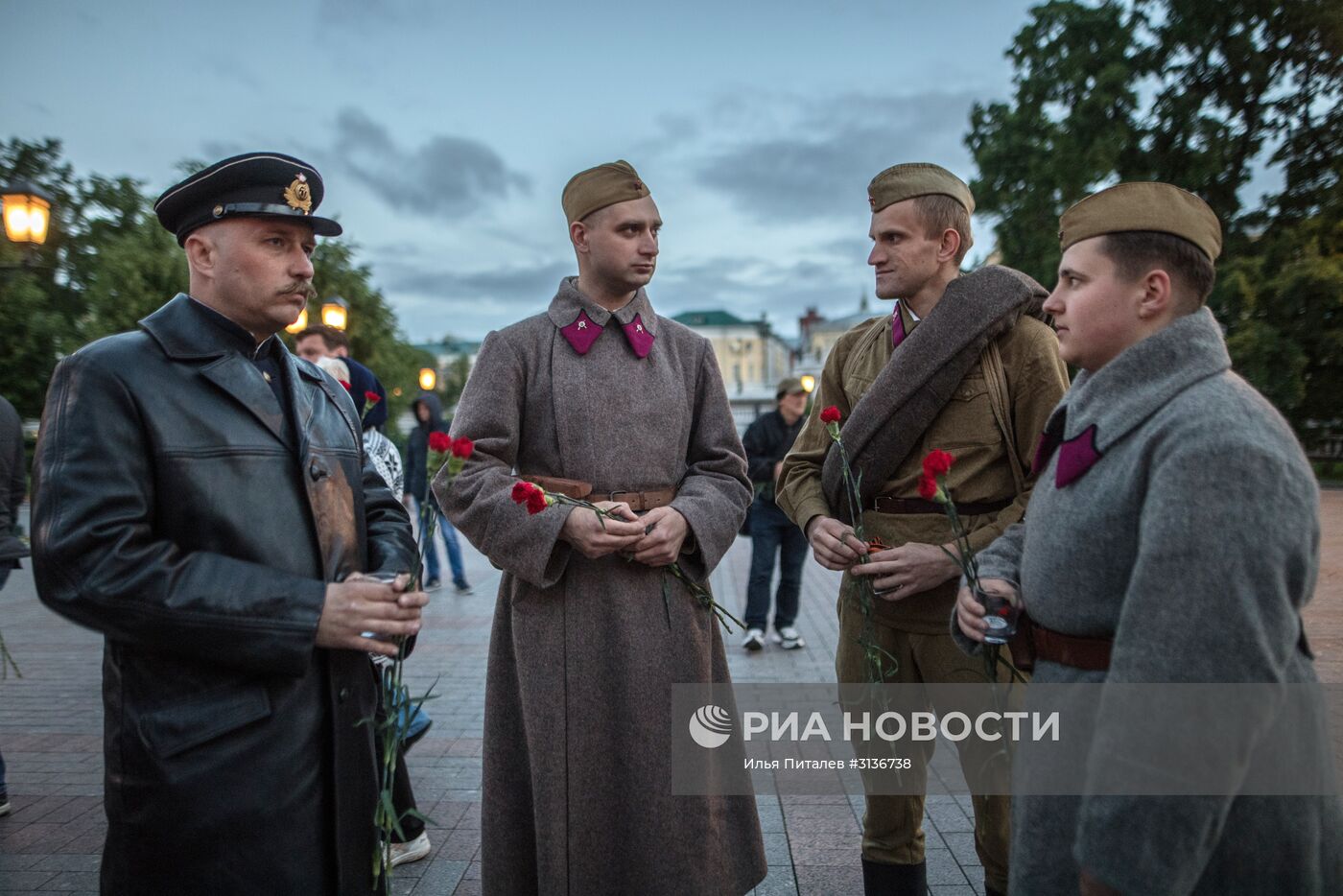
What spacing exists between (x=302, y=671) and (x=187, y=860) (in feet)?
1.31

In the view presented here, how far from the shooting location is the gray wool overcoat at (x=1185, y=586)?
4.54 ft

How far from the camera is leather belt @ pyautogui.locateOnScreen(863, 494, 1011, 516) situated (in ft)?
8.11

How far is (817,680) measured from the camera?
19.0ft

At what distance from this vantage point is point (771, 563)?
7.11 metres

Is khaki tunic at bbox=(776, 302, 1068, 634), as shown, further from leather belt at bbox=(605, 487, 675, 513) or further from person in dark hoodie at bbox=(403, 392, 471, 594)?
person in dark hoodie at bbox=(403, 392, 471, 594)

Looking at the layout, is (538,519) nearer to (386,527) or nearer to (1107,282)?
(386,527)

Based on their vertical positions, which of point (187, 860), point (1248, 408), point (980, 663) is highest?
point (1248, 408)

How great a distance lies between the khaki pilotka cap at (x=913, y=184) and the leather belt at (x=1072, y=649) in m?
1.26

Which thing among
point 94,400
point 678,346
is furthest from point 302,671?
point 678,346

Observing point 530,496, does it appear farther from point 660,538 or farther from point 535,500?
point 660,538

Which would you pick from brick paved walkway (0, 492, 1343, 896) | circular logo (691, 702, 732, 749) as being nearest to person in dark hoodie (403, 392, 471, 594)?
brick paved walkway (0, 492, 1343, 896)

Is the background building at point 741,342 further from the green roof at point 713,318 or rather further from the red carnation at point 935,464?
the red carnation at point 935,464

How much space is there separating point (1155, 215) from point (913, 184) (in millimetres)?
885

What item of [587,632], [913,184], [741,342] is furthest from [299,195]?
[741,342]
